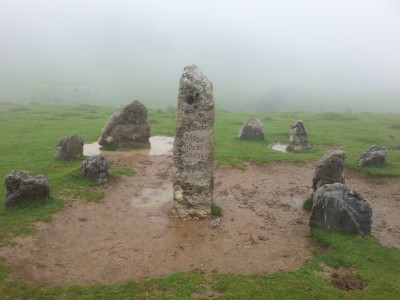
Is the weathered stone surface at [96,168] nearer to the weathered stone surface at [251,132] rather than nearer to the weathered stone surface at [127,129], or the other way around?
the weathered stone surface at [127,129]

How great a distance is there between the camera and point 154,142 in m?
39.4

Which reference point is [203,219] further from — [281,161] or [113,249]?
[281,161]

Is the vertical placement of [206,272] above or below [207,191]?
below

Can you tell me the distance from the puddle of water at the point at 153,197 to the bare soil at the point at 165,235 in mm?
57

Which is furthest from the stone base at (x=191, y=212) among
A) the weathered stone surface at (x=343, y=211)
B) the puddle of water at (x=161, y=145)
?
the puddle of water at (x=161, y=145)

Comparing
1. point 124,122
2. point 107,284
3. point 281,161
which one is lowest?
point 107,284

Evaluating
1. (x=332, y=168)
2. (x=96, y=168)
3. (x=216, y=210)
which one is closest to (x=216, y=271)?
(x=216, y=210)

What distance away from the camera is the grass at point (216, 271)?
47.9 feet

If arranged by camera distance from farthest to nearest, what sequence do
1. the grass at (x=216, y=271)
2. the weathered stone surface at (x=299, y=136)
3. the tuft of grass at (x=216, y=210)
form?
the weathered stone surface at (x=299, y=136), the tuft of grass at (x=216, y=210), the grass at (x=216, y=271)

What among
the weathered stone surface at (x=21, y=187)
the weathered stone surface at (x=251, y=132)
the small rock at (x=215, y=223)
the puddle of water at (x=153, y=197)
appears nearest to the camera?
the small rock at (x=215, y=223)

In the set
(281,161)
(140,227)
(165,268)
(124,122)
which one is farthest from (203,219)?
(124,122)

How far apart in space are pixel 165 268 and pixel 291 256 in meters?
5.51

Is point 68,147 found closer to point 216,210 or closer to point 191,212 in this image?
point 191,212

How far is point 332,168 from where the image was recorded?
24031 millimetres
